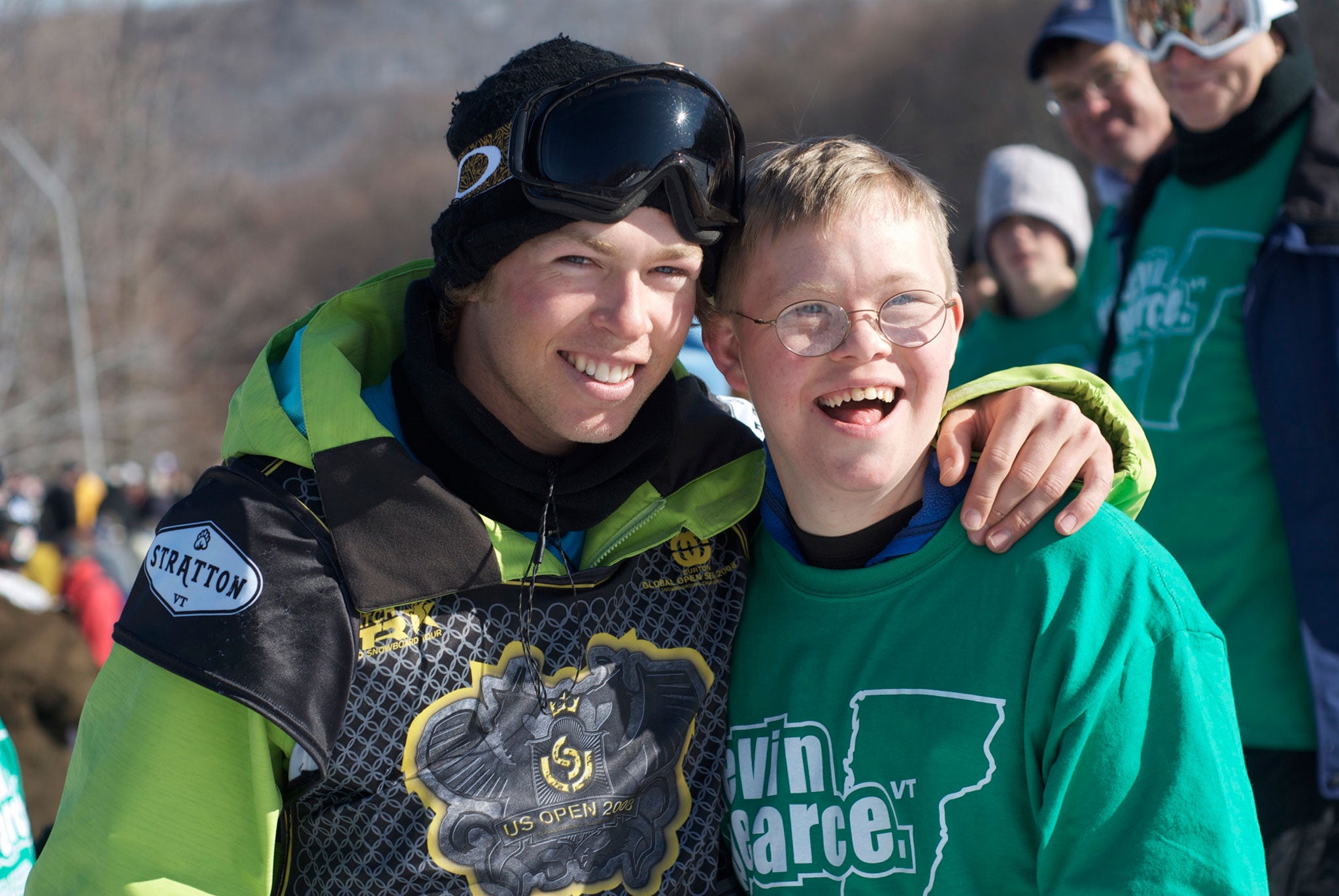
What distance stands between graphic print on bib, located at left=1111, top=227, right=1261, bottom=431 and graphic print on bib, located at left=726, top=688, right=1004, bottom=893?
175 centimetres

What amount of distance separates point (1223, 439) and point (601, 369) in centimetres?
195

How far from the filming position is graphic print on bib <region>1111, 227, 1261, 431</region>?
3281 millimetres

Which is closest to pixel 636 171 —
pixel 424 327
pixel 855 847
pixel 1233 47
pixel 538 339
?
pixel 538 339

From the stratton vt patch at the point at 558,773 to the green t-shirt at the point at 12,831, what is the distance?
1008 millimetres

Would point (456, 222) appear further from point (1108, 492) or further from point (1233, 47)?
point (1233, 47)

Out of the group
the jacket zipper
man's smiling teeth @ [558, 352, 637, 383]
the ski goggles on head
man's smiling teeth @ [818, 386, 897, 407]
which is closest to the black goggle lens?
the ski goggles on head

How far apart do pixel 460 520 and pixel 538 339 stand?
1.21 ft

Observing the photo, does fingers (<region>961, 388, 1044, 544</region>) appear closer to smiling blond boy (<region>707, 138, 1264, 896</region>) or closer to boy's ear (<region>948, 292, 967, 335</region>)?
smiling blond boy (<region>707, 138, 1264, 896</region>)

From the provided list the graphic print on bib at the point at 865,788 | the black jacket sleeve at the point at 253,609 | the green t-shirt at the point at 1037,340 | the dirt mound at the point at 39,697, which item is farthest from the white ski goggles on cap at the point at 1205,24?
the dirt mound at the point at 39,697

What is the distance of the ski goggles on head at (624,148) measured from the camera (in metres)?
2.09

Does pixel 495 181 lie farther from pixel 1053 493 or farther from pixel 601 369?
pixel 1053 493

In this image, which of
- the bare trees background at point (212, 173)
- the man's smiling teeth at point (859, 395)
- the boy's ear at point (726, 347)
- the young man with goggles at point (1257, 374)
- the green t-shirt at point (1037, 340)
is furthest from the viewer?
the bare trees background at point (212, 173)

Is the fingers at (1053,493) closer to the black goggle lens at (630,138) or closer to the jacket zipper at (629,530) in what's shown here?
the jacket zipper at (629,530)

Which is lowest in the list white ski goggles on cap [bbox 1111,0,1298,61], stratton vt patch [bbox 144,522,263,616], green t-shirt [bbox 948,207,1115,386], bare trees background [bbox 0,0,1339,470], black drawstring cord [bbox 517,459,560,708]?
black drawstring cord [bbox 517,459,560,708]
